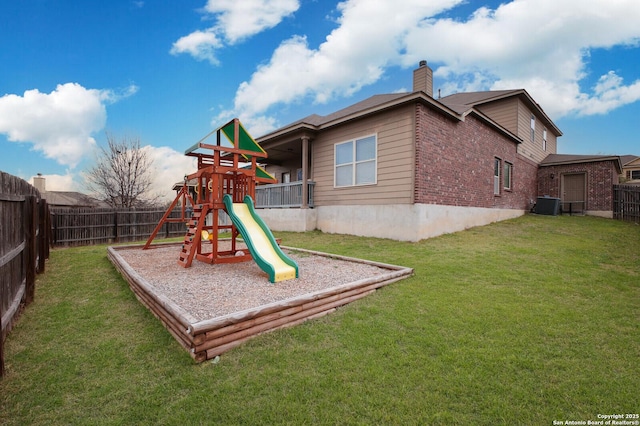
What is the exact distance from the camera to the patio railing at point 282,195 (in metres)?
12.5

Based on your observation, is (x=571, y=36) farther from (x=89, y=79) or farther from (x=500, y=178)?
(x=89, y=79)

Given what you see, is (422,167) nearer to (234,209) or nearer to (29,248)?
(234,209)

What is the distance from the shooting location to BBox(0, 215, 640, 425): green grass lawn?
2.10 metres

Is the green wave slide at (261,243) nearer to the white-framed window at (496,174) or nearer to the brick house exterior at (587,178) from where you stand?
the white-framed window at (496,174)

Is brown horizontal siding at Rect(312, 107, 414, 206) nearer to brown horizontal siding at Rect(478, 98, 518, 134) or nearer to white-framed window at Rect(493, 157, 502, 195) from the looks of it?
white-framed window at Rect(493, 157, 502, 195)

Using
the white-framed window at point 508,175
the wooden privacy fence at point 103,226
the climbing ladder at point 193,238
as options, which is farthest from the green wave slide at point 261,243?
the white-framed window at point 508,175

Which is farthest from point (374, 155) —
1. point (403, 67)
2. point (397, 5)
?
point (403, 67)

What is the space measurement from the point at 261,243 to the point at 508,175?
44.7 feet

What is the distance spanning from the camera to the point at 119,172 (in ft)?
74.7

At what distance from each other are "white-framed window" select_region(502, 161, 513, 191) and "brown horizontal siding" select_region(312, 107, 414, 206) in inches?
300

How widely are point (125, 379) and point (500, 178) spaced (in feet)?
49.8

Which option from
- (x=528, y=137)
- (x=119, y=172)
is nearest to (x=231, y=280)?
(x=528, y=137)

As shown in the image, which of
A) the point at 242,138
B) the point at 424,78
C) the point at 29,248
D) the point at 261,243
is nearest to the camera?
the point at 29,248

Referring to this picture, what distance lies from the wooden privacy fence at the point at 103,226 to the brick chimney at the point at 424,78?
13176mm
